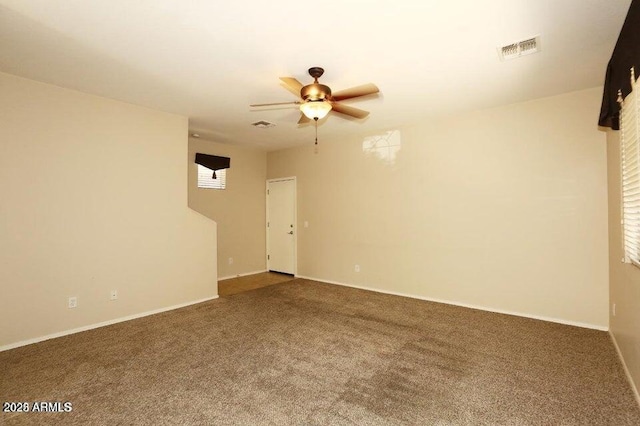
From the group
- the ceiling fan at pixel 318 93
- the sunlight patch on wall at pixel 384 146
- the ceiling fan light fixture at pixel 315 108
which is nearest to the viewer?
the ceiling fan at pixel 318 93

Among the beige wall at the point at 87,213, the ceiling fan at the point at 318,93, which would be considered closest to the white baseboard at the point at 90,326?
the beige wall at the point at 87,213

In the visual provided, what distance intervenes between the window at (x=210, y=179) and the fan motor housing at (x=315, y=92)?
12.0 ft

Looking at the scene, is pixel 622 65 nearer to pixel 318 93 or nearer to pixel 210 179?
pixel 318 93

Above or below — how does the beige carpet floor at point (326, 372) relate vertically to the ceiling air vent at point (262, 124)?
below

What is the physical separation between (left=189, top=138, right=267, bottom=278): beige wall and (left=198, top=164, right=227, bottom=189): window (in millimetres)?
82

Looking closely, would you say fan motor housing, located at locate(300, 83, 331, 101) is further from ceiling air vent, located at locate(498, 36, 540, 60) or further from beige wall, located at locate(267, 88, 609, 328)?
beige wall, located at locate(267, 88, 609, 328)

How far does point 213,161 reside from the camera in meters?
5.89

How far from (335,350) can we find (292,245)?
11.9 ft

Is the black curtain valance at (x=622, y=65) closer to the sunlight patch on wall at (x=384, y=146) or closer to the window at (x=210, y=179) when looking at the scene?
the sunlight patch on wall at (x=384, y=146)

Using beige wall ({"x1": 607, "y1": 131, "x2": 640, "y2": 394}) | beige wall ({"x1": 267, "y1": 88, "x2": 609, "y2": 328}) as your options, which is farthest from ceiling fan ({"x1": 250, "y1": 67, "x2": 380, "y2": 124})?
beige wall ({"x1": 607, "y1": 131, "x2": 640, "y2": 394})

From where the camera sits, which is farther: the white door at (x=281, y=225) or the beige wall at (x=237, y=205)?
the white door at (x=281, y=225)

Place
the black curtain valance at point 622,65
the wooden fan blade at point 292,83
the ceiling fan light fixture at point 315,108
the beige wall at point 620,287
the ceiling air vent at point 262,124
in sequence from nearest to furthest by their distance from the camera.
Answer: the black curtain valance at point 622,65, the beige wall at point 620,287, the wooden fan blade at point 292,83, the ceiling fan light fixture at point 315,108, the ceiling air vent at point 262,124

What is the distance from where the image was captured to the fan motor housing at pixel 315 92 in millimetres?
2746

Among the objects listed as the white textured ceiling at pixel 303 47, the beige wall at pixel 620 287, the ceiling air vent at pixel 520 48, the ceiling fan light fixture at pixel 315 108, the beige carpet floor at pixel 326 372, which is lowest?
the beige carpet floor at pixel 326 372
